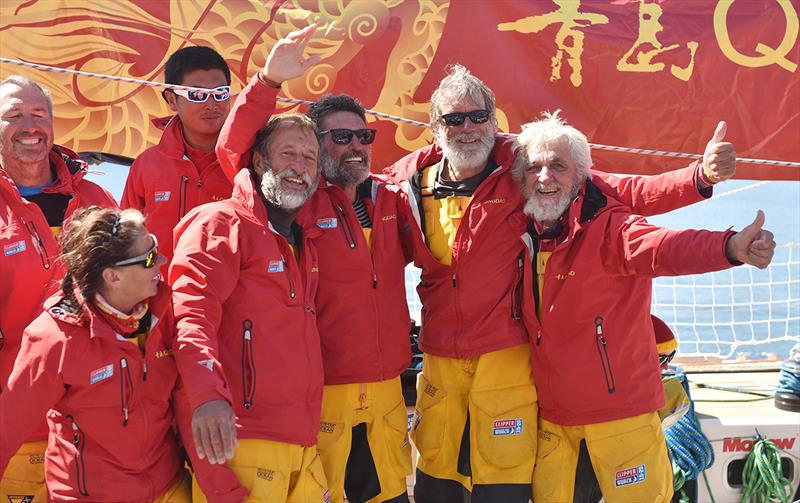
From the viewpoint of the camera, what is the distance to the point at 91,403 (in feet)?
9.41

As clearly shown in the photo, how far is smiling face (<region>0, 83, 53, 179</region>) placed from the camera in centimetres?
339

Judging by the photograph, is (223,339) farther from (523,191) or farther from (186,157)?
(523,191)

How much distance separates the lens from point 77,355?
2820 mm

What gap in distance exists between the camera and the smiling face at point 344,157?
3688 millimetres

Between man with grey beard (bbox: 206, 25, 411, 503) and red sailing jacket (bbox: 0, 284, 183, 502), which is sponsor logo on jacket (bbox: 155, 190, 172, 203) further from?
red sailing jacket (bbox: 0, 284, 183, 502)

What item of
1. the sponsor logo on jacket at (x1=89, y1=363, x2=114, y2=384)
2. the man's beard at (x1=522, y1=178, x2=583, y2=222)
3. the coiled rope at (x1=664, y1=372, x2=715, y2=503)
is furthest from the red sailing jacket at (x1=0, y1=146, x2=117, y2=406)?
the coiled rope at (x1=664, y1=372, x2=715, y2=503)

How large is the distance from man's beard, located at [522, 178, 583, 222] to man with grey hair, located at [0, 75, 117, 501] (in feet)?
5.62

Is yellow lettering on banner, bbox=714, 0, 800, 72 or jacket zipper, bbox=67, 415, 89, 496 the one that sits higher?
yellow lettering on banner, bbox=714, 0, 800, 72

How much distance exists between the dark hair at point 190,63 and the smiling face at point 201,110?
0.02 m

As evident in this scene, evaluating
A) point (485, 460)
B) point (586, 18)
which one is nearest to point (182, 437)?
point (485, 460)

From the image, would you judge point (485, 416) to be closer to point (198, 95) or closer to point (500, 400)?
point (500, 400)

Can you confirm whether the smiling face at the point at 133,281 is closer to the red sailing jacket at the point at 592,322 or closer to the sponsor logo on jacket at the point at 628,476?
the red sailing jacket at the point at 592,322

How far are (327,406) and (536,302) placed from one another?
93 cm

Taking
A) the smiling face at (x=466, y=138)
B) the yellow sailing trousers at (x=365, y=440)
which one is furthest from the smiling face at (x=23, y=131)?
the smiling face at (x=466, y=138)
